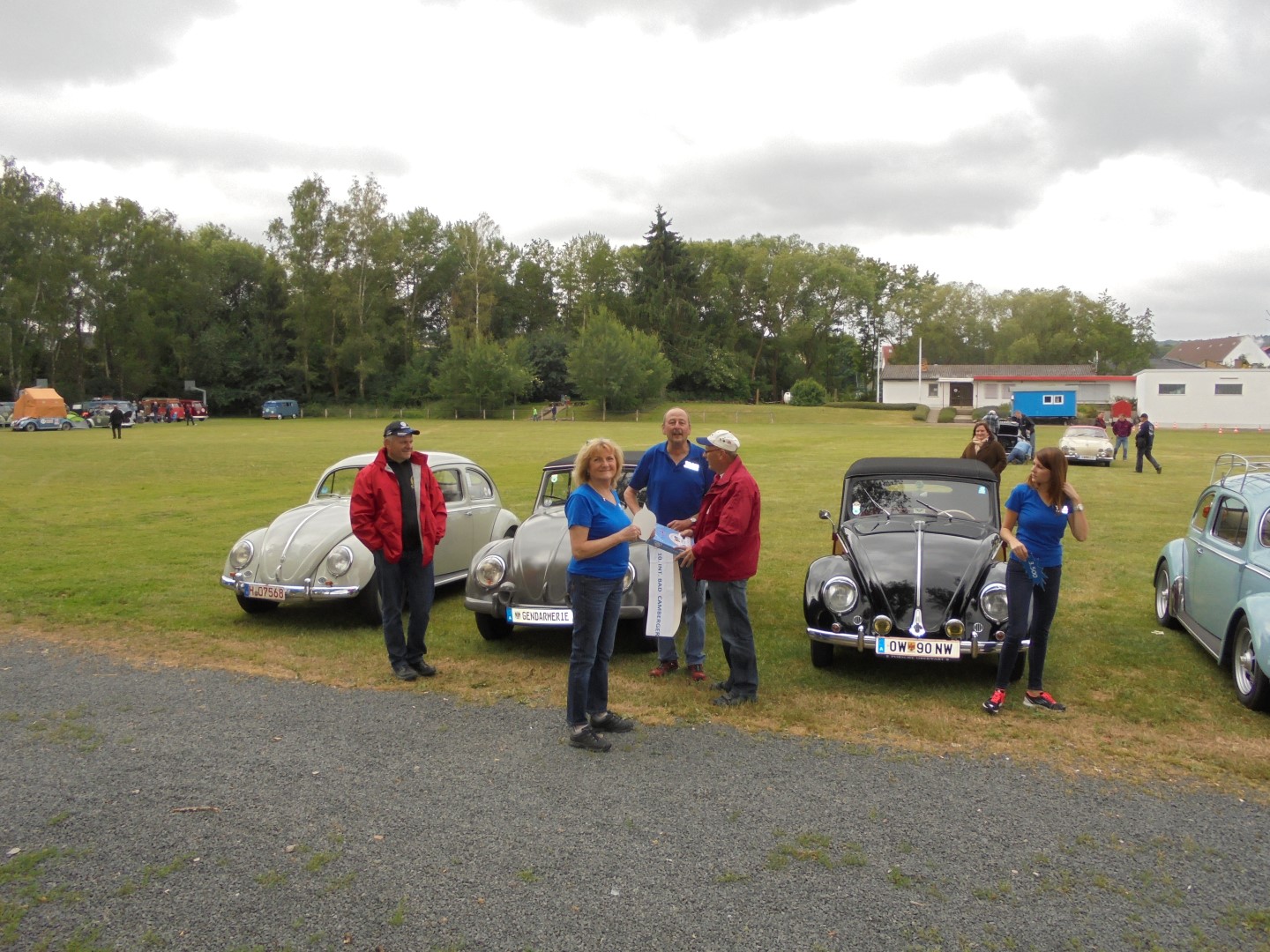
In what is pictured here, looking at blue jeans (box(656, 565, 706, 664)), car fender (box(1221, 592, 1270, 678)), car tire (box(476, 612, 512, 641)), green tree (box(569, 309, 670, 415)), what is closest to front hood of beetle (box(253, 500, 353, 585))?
car tire (box(476, 612, 512, 641))

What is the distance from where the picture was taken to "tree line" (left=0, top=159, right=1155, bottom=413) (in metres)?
64.4

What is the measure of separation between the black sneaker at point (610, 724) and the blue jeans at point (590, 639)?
1.8 inches

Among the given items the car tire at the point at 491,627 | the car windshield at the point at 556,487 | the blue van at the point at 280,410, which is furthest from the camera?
the blue van at the point at 280,410

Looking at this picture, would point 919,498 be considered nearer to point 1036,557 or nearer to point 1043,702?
point 1036,557

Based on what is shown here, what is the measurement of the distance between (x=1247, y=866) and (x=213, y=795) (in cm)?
477

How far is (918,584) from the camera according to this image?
6.62m

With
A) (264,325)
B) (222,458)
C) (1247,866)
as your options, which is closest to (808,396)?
(264,325)

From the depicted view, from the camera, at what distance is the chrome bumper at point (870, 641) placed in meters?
6.29

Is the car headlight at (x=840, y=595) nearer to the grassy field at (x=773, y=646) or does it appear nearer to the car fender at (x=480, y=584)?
the grassy field at (x=773, y=646)

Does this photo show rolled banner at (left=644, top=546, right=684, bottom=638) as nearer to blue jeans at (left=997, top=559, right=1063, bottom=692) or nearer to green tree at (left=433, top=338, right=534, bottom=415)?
blue jeans at (left=997, top=559, right=1063, bottom=692)

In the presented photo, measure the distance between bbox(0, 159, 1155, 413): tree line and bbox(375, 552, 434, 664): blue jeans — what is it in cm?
5791

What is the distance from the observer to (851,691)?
21.0 feet

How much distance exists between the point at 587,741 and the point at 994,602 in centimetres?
316

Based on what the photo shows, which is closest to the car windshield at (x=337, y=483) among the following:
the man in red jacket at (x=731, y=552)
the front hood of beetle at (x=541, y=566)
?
the front hood of beetle at (x=541, y=566)
